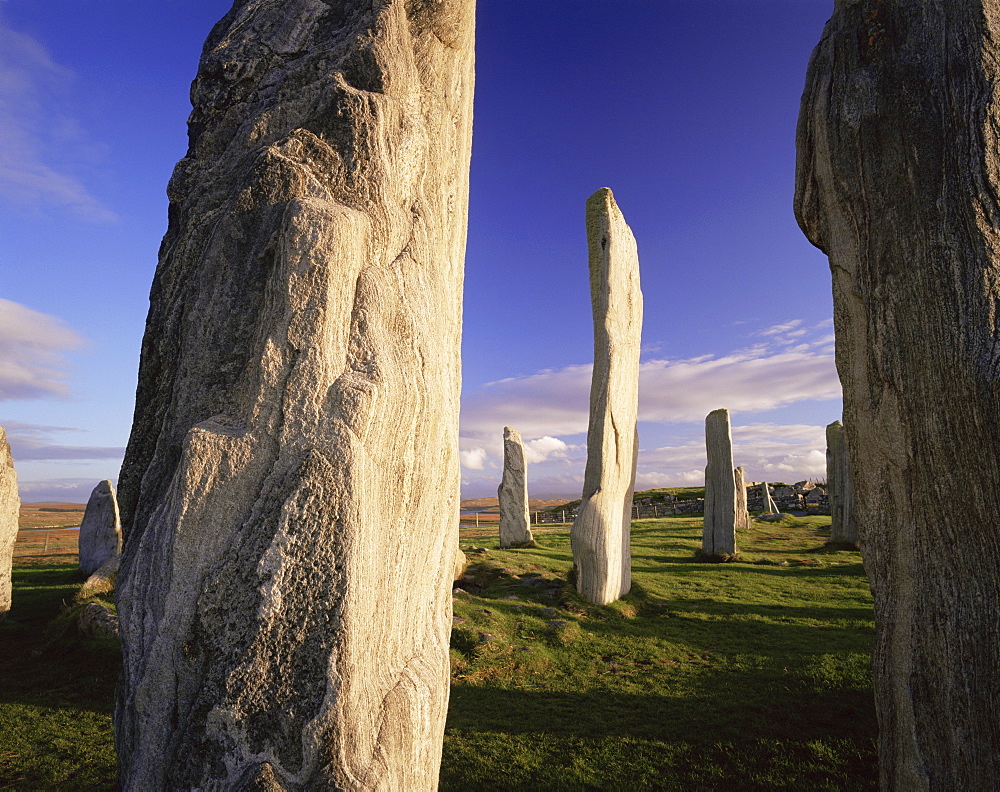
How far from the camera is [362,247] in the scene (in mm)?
2416

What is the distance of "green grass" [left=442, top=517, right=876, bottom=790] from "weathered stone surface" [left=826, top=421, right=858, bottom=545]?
298 cm

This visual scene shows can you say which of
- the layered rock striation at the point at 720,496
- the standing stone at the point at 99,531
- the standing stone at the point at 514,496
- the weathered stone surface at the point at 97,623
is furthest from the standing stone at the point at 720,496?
the standing stone at the point at 99,531

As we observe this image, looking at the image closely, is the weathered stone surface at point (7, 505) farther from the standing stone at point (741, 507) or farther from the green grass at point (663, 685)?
the standing stone at point (741, 507)

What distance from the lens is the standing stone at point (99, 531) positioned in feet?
35.9

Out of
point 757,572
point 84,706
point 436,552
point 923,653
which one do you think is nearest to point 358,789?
point 436,552

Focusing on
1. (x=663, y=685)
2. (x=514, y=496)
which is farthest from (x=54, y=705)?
(x=514, y=496)

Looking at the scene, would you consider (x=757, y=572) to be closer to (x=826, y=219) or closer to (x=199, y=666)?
(x=826, y=219)

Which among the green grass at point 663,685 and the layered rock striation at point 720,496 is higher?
the layered rock striation at point 720,496

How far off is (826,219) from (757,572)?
27.3 feet

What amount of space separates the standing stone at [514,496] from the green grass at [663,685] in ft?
11.4

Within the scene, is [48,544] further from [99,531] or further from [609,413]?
[609,413]

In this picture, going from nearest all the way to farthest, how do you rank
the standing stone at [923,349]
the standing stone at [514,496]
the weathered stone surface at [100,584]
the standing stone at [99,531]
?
the standing stone at [923,349] → the weathered stone surface at [100,584] → the standing stone at [99,531] → the standing stone at [514,496]

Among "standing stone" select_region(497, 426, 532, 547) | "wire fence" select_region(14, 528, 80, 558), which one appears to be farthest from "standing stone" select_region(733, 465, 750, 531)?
"wire fence" select_region(14, 528, 80, 558)

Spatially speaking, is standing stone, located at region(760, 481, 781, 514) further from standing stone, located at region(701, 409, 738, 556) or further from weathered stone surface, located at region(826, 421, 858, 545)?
standing stone, located at region(701, 409, 738, 556)
